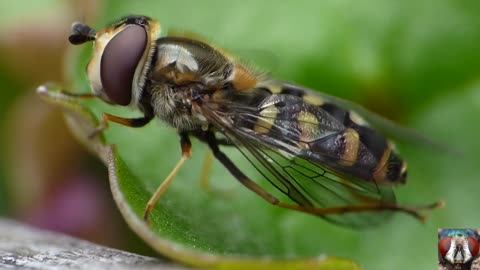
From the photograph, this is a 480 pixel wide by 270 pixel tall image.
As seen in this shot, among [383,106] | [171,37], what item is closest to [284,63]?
[383,106]

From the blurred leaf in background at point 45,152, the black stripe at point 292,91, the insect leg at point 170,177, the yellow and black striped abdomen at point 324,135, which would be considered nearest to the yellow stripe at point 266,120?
the yellow and black striped abdomen at point 324,135

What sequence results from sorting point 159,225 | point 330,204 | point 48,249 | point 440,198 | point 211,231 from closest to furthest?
point 159,225 < point 48,249 < point 211,231 < point 330,204 < point 440,198

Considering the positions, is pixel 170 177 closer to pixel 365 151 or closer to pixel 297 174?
pixel 297 174

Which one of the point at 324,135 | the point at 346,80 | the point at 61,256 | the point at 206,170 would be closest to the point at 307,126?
the point at 324,135

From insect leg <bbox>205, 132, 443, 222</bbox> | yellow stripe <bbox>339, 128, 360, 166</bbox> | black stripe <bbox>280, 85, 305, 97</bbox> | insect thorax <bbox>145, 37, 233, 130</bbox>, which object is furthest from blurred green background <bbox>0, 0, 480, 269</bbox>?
yellow stripe <bbox>339, 128, 360, 166</bbox>

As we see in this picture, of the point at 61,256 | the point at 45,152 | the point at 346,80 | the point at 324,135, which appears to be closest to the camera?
the point at 61,256

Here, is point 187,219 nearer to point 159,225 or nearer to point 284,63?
point 159,225
